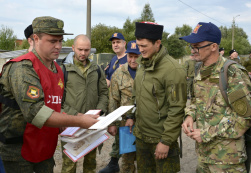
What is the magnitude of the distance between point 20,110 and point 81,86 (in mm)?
1493

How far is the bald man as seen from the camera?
11.4 feet

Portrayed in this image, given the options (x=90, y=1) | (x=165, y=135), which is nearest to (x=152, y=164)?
(x=165, y=135)

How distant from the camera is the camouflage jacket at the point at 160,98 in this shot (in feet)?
8.09

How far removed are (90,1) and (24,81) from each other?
7.93 metres

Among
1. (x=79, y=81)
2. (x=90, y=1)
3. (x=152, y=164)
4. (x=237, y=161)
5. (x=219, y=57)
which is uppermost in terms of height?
(x=90, y=1)

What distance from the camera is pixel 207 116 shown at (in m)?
2.26

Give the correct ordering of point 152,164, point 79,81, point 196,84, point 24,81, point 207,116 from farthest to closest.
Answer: point 79,81 → point 152,164 → point 196,84 → point 207,116 → point 24,81

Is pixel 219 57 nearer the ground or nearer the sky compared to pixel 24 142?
nearer the sky

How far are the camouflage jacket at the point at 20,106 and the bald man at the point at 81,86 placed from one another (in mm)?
1295

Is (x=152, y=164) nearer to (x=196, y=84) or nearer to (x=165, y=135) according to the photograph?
(x=165, y=135)

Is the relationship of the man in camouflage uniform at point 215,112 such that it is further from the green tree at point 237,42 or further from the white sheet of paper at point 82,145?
the green tree at point 237,42

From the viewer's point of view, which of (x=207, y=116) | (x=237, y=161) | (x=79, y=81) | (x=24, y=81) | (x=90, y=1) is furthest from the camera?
(x=90, y=1)

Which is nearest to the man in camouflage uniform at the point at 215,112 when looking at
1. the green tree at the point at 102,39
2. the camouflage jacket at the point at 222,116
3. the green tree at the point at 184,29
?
the camouflage jacket at the point at 222,116

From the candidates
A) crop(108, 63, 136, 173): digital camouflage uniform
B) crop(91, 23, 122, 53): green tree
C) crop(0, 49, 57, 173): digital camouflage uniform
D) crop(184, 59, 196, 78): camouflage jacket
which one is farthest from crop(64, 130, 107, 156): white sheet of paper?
crop(91, 23, 122, 53): green tree
